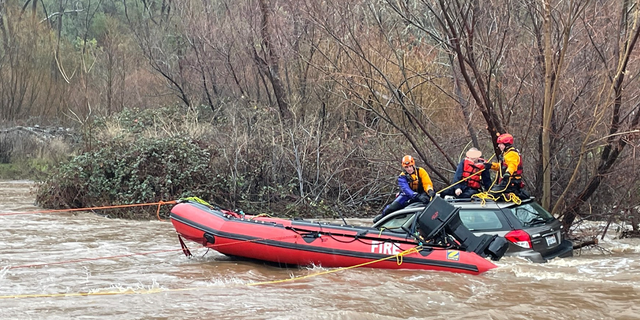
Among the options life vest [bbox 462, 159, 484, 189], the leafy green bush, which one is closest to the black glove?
life vest [bbox 462, 159, 484, 189]

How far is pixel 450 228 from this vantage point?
8828 millimetres

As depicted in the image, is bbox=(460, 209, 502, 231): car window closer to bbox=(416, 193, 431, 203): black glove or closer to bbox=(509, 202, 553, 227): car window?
bbox=(509, 202, 553, 227): car window

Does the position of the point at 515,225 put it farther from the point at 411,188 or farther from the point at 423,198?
the point at 411,188

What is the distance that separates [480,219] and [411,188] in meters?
1.95

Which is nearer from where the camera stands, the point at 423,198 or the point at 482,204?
the point at 482,204

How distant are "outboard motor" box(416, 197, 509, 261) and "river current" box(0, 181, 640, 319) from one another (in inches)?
11.5

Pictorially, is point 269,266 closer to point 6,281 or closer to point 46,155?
point 6,281

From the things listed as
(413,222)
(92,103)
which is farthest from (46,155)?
(413,222)

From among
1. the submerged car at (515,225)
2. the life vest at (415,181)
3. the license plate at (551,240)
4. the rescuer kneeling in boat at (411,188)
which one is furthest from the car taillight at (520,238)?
the life vest at (415,181)

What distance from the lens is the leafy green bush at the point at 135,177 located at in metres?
15.8

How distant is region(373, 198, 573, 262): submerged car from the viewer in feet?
28.5

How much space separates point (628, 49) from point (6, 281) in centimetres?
915

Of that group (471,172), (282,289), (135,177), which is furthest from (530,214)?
(135,177)

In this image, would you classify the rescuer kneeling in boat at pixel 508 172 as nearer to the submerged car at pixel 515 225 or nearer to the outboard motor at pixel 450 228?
the submerged car at pixel 515 225
